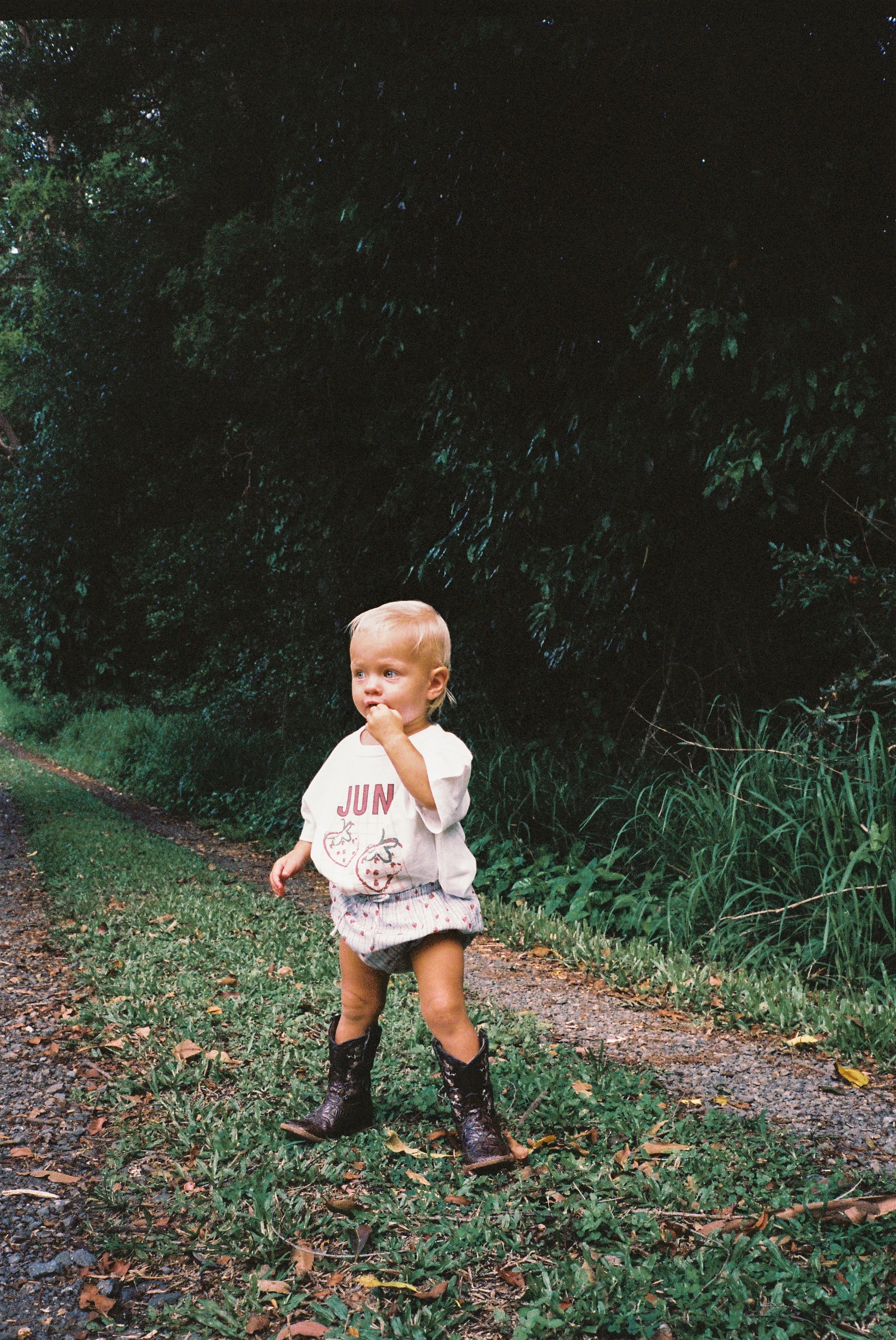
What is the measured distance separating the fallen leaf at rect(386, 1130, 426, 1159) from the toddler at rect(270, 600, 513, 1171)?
13cm

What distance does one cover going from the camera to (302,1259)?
228 cm

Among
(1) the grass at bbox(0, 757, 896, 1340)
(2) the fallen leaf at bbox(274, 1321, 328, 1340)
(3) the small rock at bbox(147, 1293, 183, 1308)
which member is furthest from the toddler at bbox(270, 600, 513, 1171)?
(3) the small rock at bbox(147, 1293, 183, 1308)

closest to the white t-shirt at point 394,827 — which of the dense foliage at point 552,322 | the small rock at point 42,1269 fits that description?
the small rock at point 42,1269

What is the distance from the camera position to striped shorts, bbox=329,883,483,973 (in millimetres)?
2572

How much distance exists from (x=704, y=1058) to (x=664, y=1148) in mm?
875

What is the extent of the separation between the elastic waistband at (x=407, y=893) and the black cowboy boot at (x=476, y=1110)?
1.41 ft

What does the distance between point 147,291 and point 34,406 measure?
104 inches

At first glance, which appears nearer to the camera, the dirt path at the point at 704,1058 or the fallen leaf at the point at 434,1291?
the fallen leaf at the point at 434,1291

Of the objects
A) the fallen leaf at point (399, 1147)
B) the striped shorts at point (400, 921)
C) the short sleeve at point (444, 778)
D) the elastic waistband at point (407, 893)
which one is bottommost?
the fallen leaf at point (399, 1147)

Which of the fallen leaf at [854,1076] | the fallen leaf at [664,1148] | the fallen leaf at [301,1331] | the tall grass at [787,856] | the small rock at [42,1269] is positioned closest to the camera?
the fallen leaf at [301,1331]

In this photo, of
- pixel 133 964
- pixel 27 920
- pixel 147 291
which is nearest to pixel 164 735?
pixel 147 291

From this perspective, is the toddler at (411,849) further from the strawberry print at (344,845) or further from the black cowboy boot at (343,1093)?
the black cowboy boot at (343,1093)

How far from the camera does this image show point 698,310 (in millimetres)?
4711

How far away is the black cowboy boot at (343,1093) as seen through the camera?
111 inches
